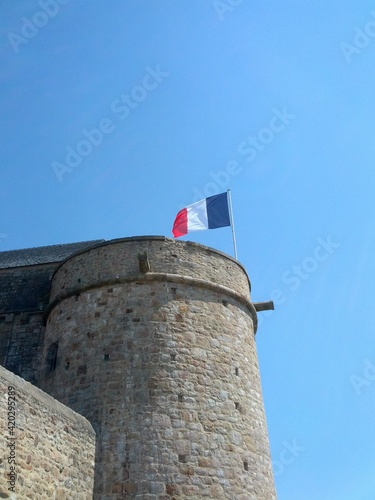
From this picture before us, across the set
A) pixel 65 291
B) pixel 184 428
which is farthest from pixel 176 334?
pixel 65 291

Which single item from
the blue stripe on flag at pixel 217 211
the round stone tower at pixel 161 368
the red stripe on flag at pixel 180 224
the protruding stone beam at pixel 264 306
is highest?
the blue stripe on flag at pixel 217 211

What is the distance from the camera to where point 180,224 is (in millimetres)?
14250

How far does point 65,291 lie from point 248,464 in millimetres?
5085

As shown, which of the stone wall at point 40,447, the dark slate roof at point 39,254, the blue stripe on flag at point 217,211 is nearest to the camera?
the stone wall at point 40,447

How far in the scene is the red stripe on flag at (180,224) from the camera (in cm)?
1416

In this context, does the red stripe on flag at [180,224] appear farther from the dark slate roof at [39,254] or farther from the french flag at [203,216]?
the dark slate roof at [39,254]

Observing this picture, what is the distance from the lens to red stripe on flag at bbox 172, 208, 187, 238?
1416cm

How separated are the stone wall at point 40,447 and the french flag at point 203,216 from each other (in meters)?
5.98

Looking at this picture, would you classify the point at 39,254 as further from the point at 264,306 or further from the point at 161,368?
the point at 161,368

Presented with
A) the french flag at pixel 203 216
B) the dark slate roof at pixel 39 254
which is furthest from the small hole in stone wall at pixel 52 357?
the french flag at pixel 203 216

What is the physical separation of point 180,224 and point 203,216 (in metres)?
0.67

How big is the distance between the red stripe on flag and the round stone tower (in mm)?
1846

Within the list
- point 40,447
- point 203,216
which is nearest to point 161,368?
point 40,447

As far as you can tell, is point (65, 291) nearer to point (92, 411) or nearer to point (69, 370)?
point (69, 370)
